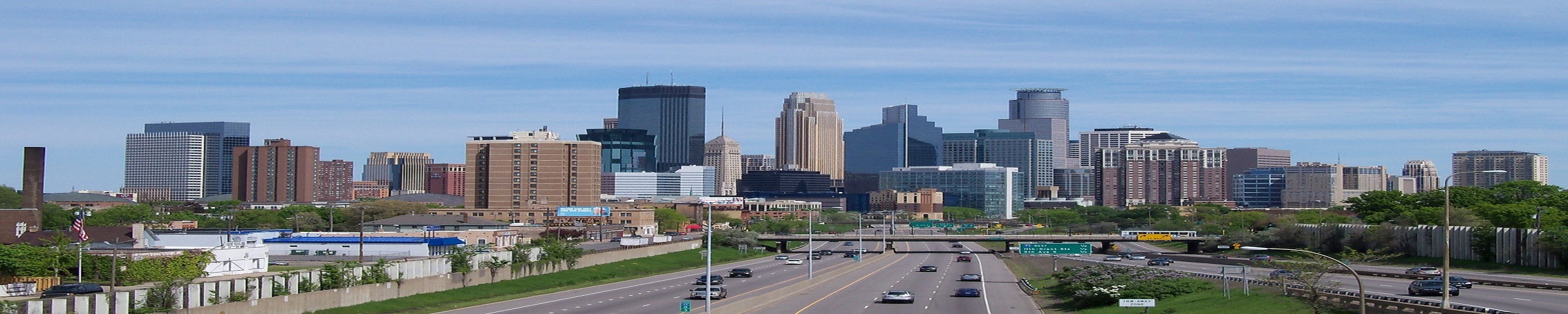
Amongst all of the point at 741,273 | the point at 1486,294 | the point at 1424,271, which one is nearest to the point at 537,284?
the point at 741,273

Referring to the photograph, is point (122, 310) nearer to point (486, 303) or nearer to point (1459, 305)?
point (486, 303)

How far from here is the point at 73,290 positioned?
211 ft

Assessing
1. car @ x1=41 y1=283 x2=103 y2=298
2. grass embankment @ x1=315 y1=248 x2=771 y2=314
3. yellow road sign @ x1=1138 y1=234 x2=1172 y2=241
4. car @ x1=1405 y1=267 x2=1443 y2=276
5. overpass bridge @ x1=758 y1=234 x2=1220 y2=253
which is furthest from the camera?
overpass bridge @ x1=758 y1=234 x2=1220 y2=253

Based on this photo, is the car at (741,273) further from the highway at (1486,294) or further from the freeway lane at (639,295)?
the highway at (1486,294)

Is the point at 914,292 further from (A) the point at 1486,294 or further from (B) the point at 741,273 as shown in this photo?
(A) the point at 1486,294

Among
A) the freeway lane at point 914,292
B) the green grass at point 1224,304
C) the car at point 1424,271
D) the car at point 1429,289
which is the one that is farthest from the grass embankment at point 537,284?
the car at point 1424,271

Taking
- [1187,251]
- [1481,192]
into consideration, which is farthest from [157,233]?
[1481,192]

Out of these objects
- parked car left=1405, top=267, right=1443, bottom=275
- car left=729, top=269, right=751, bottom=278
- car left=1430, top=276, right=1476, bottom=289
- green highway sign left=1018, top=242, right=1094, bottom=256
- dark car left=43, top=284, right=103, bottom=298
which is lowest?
car left=729, top=269, right=751, bottom=278

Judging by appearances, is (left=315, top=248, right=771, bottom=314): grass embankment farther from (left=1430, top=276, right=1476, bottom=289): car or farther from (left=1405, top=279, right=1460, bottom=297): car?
(left=1430, top=276, right=1476, bottom=289): car

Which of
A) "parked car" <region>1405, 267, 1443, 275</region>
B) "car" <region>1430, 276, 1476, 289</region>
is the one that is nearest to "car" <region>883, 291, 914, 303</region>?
"car" <region>1430, 276, 1476, 289</region>

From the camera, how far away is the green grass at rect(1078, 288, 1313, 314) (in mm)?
60250

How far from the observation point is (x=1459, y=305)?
182 feet

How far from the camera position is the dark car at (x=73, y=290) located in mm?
62516

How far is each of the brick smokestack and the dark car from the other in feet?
235
